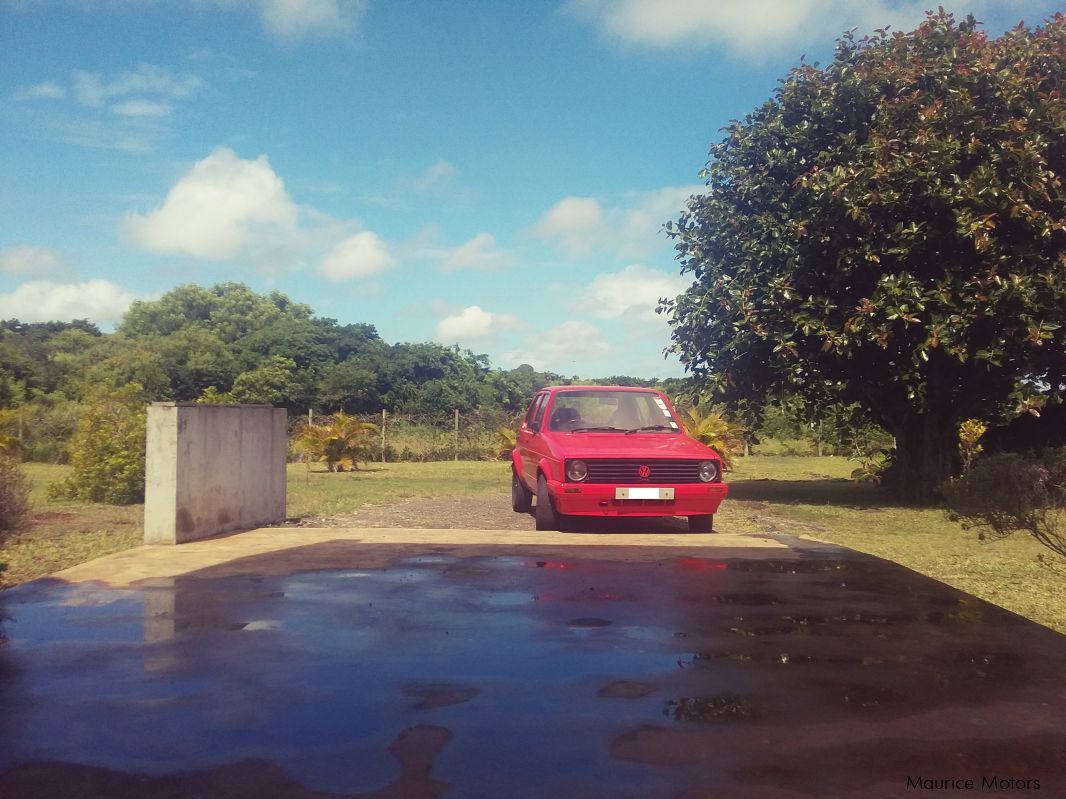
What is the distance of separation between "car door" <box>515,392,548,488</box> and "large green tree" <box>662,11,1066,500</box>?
4.09 metres

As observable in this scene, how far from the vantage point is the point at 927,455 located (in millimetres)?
15023

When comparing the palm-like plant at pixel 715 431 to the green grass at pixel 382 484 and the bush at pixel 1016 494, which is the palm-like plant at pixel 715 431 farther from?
the bush at pixel 1016 494

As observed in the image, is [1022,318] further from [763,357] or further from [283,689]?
[283,689]

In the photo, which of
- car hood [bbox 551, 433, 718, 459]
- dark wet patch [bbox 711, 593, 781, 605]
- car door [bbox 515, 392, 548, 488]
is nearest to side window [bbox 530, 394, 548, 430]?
car door [bbox 515, 392, 548, 488]

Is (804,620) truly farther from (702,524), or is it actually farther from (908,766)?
(702,524)

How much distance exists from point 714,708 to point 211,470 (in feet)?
19.1

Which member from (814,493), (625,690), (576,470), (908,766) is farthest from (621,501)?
(814,493)

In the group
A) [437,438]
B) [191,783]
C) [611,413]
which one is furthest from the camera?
[437,438]

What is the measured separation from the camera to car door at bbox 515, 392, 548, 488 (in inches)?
387

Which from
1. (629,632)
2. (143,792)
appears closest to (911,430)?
(629,632)

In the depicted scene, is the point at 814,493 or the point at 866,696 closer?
the point at 866,696

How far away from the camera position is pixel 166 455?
711 centimetres

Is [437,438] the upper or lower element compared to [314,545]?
upper

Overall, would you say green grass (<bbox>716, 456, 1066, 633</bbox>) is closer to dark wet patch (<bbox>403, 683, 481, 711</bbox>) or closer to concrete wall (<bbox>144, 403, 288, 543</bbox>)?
dark wet patch (<bbox>403, 683, 481, 711</bbox>)
